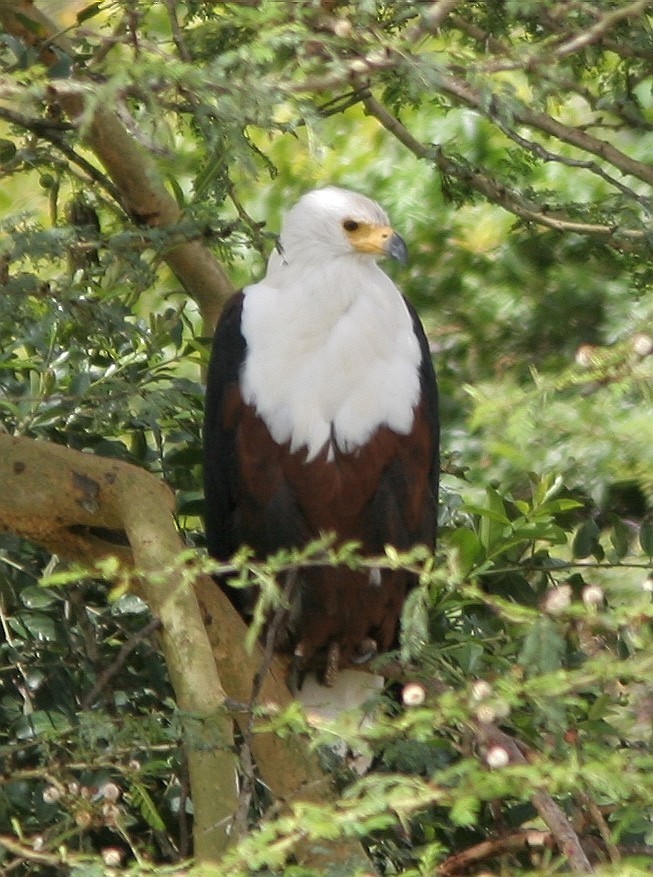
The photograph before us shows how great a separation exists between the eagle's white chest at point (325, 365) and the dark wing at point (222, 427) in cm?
3

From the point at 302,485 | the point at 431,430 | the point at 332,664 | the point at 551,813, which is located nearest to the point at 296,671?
the point at 332,664

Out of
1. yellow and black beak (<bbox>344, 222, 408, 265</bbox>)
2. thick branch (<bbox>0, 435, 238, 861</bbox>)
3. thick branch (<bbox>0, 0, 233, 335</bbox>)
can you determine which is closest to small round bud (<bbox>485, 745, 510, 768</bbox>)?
thick branch (<bbox>0, 435, 238, 861</bbox>)

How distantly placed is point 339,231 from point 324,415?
1.48 ft

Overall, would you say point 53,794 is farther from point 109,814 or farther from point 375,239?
point 375,239

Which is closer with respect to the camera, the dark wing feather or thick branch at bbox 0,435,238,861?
thick branch at bbox 0,435,238,861

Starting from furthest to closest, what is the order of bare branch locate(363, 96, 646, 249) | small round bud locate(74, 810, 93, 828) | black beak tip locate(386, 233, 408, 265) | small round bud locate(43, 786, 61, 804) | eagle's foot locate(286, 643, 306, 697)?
eagle's foot locate(286, 643, 306, 697) < black beak tip locate(386, 233, 408, 265) < bare branch locate(363, 96, 646, 249) < small round bud locate(43, 786, 61, 804) < small round bud locate(74, 810, 93, 828)

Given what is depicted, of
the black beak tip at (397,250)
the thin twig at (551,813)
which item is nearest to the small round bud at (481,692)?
the thin twig at (551,813)

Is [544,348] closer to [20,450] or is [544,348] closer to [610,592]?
[610,592]

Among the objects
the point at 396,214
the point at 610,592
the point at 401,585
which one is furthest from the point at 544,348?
the point at 610,592

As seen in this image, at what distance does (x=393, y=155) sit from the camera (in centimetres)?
504

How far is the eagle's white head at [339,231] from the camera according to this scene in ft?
10.9

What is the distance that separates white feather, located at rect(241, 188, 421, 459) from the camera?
315cm

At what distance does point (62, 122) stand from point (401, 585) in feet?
4.15

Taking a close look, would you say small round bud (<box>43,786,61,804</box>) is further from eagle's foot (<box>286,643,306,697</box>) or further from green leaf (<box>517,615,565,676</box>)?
eagle's foot (<box>286,643,306,697</box>)
